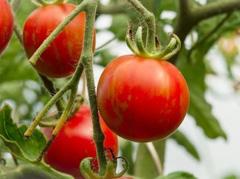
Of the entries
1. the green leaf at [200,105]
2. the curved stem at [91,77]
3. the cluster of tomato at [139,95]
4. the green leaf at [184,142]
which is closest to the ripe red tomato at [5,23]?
the cluster of tomato at [139,95]

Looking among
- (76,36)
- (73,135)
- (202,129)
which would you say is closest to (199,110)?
(202,129)

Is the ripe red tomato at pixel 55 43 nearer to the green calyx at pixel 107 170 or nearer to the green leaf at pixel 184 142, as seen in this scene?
the green calyx at pixel 107 170

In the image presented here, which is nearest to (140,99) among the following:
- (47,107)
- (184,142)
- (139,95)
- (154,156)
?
(139,95)

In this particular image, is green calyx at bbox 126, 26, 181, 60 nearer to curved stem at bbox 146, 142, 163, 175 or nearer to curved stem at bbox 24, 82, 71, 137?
curved stem at bbox 24, 82, 71, 137

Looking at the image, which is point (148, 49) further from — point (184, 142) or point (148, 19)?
point (184, 142)

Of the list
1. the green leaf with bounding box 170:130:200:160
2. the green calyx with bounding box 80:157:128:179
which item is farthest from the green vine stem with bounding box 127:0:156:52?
the green leaf with bounding box 170:130:200:160

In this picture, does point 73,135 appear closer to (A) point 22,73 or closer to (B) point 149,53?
(B) point 149,53
